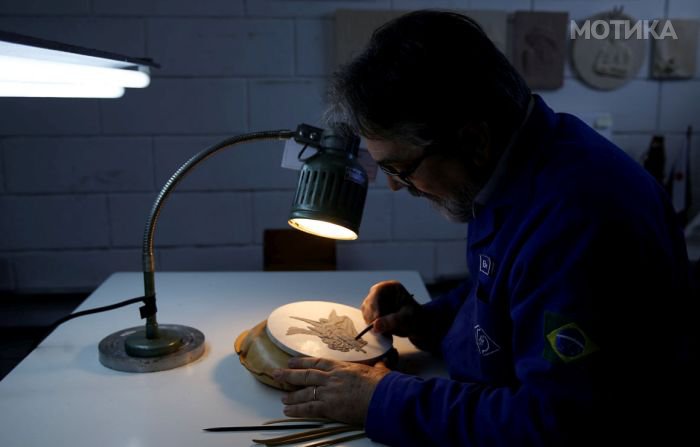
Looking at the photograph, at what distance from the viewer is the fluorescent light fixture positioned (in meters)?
0.85

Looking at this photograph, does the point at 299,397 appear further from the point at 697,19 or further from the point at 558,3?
the point at 697,19

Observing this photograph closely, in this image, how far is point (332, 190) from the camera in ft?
3.45

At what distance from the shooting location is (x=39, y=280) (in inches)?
94.0

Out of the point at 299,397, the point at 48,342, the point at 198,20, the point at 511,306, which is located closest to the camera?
the point at 511,306

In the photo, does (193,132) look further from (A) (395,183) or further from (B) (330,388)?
(B) (330,388)

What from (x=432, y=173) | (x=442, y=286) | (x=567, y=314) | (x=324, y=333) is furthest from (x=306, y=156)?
(x=442, y=286)

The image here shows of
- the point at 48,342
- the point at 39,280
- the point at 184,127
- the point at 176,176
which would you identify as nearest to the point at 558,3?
the point at 184,127

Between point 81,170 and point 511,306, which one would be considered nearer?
point 511,306

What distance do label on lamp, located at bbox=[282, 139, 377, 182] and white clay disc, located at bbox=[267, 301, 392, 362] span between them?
1.05 feet

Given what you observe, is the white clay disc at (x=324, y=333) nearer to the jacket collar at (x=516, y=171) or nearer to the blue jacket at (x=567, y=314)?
the blue jacket at (x=567, y=314)

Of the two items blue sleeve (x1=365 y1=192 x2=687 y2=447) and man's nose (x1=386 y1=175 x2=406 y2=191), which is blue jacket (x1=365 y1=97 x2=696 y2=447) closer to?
blue sleeve (x1=365 y1=192 x2=687 y2=447)

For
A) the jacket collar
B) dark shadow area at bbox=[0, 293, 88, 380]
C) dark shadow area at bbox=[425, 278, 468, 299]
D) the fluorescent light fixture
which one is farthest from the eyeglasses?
dark shadow area at bbox=[0, 293, 88, 380]

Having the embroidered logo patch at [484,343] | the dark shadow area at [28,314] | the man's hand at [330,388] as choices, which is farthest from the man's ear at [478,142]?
the dark shadow area at [28,314]

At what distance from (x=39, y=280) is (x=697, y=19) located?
279 centimetres
